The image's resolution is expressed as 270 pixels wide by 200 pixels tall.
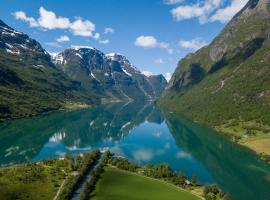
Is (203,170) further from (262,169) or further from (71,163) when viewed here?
(71,163)

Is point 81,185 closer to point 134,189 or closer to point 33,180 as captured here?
point 33,180

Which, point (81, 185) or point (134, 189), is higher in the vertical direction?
point (81, 185)

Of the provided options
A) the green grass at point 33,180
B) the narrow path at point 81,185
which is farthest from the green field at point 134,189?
the green grass at point 33,180

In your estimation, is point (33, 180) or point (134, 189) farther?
point (33, 180)

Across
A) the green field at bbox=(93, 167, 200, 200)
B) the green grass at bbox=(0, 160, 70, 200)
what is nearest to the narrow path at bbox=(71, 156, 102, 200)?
the green field at bbox=(93, 167, 200, 200)

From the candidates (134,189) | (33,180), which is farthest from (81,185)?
(134,189)

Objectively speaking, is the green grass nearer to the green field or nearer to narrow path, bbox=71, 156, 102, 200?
narrow path, bbox=71, 156, 102, 200

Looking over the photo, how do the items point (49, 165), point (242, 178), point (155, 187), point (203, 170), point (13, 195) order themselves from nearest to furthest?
1. point (13, 195)
2. point (155, 187)
3. point (49, 165)
4. point (242, 178)
5. point (203, 170)

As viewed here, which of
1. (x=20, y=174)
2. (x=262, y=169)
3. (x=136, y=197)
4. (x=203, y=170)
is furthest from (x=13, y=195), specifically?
(x=262, y=169)

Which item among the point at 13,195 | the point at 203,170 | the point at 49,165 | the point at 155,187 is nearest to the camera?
the point at 13,195
